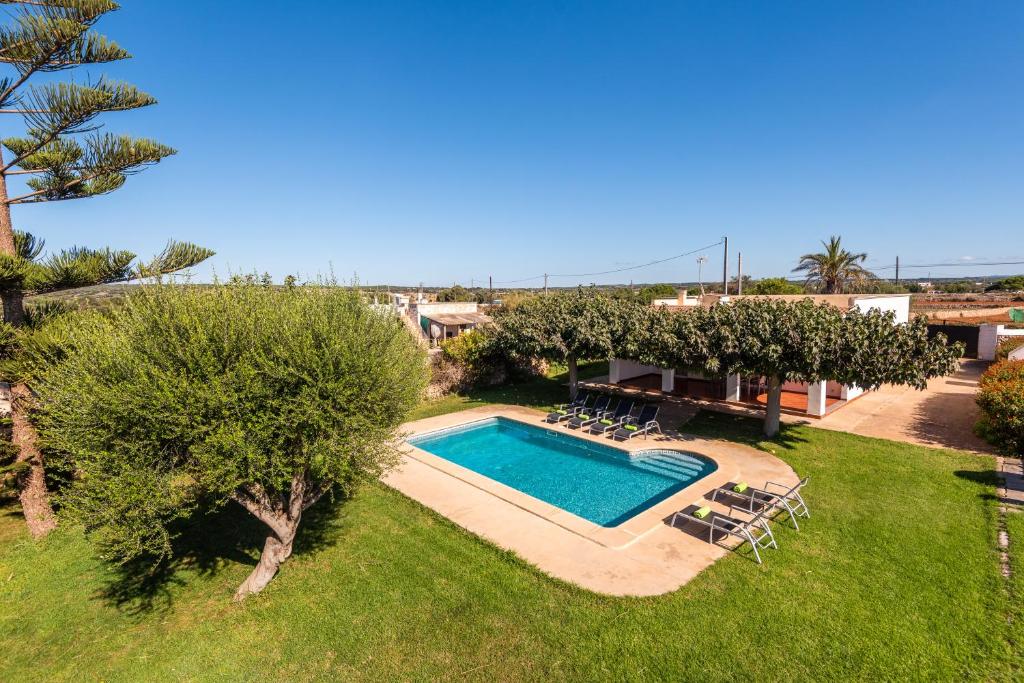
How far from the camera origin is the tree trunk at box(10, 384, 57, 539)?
935cm

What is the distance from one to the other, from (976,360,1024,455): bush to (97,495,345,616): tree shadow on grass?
55.0 ft

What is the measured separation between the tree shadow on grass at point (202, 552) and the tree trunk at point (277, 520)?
102 centimetres

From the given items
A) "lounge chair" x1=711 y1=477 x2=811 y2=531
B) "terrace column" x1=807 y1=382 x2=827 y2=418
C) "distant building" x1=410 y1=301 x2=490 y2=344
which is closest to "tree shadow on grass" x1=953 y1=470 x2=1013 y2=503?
"lounge chair" x1=711 y1=477 x2=811 y2=531

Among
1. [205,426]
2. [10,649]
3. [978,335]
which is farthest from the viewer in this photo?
[978,335]

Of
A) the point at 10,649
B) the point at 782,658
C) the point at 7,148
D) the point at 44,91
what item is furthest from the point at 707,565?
the point at 7,148

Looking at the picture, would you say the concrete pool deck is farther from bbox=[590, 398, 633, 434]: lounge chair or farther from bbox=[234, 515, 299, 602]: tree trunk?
bbox=[234, 515, 299, 602]: tree trunk

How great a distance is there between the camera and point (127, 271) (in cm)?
982

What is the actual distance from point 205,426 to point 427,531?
511 cm

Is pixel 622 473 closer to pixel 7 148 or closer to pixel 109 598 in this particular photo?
pixel 109 598

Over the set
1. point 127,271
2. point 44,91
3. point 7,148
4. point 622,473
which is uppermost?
point 44,91

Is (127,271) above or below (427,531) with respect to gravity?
above

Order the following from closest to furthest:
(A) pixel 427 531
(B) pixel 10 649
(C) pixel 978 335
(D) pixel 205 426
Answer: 1. (D) pixel 205 426
2. (B) pixel 10 649
3. (A) pixel 427 531
4. (C) pixel 978 335

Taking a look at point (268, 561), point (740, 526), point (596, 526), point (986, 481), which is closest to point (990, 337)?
point (986, 481)

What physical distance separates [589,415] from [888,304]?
13.4 meters
